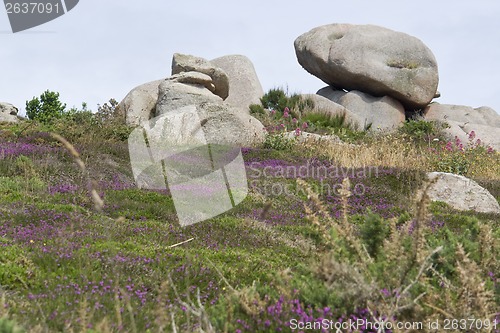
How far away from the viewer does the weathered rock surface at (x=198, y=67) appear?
2464cm

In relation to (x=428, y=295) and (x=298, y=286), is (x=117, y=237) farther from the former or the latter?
(x=428, y=295)

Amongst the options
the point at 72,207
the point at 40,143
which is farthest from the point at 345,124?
the point at 72,207

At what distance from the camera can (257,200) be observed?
1203 cm

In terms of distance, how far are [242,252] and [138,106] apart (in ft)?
57.6

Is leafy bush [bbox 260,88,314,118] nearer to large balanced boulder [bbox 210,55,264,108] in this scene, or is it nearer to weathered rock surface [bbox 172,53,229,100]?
large balanced boulder [bbox 210,55,264,108]

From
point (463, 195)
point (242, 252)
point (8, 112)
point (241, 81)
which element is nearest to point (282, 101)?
point (241, 81)

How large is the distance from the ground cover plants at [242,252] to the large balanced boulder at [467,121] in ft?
45.8

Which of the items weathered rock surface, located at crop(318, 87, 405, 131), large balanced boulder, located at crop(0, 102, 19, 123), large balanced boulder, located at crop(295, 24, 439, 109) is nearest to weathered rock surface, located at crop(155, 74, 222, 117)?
large balanced boulder, located at crop(0, 102, 19, 123)

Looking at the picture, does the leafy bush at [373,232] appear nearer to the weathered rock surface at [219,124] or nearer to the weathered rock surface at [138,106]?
the weathered rock surface at [219,124]

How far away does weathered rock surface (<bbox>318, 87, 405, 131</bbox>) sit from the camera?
30.5 metres

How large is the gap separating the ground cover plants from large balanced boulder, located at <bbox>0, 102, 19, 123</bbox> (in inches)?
302

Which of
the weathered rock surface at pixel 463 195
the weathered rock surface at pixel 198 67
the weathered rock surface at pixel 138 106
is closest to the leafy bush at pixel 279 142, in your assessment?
the weathered rock surface at pixel 463 195

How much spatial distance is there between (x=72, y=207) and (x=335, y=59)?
2419 cm

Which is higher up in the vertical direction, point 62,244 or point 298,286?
point 298,286
